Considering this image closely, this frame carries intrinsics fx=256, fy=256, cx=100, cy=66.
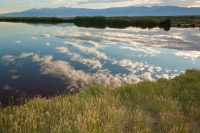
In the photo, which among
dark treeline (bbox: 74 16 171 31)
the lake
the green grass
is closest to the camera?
the green grass

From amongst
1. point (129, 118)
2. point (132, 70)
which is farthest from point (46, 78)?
point (129, 118)

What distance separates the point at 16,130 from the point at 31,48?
23996mm

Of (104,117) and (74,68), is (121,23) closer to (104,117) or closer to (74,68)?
(74,68)

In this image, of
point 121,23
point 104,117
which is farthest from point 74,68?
point 121,23

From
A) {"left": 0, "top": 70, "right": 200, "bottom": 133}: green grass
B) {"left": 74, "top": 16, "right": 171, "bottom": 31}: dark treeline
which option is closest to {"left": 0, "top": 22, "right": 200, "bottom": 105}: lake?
{"left": 0, "top": 70, "right": 200, "bottom": 133}: green grass

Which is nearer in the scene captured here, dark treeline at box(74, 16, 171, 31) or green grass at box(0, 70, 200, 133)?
green grass at box(0, 70, 200, 133)

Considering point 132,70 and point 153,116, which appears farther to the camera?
point 132,70

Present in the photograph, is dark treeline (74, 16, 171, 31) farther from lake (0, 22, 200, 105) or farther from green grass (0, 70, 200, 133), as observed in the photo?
green grass (0, 70, 200, 133)

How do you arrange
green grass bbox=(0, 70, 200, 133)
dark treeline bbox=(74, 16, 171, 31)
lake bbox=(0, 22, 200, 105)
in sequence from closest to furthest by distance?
green grass bbox=(0, 70, 200, 133), lake bbox=(0, 22, 200, 105), dark treeline bbox=(74, 16, 171, 31)

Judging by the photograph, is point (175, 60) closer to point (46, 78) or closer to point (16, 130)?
point (46, 78)

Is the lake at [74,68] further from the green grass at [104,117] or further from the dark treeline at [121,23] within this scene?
the dark treeline at [121,23]

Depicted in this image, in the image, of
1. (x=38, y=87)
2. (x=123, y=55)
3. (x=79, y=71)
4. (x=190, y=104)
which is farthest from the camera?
(x=123, y=55)

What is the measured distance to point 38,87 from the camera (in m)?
15.0

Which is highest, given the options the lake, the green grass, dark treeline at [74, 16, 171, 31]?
dark treeline at [74, 16, 171, 31]
